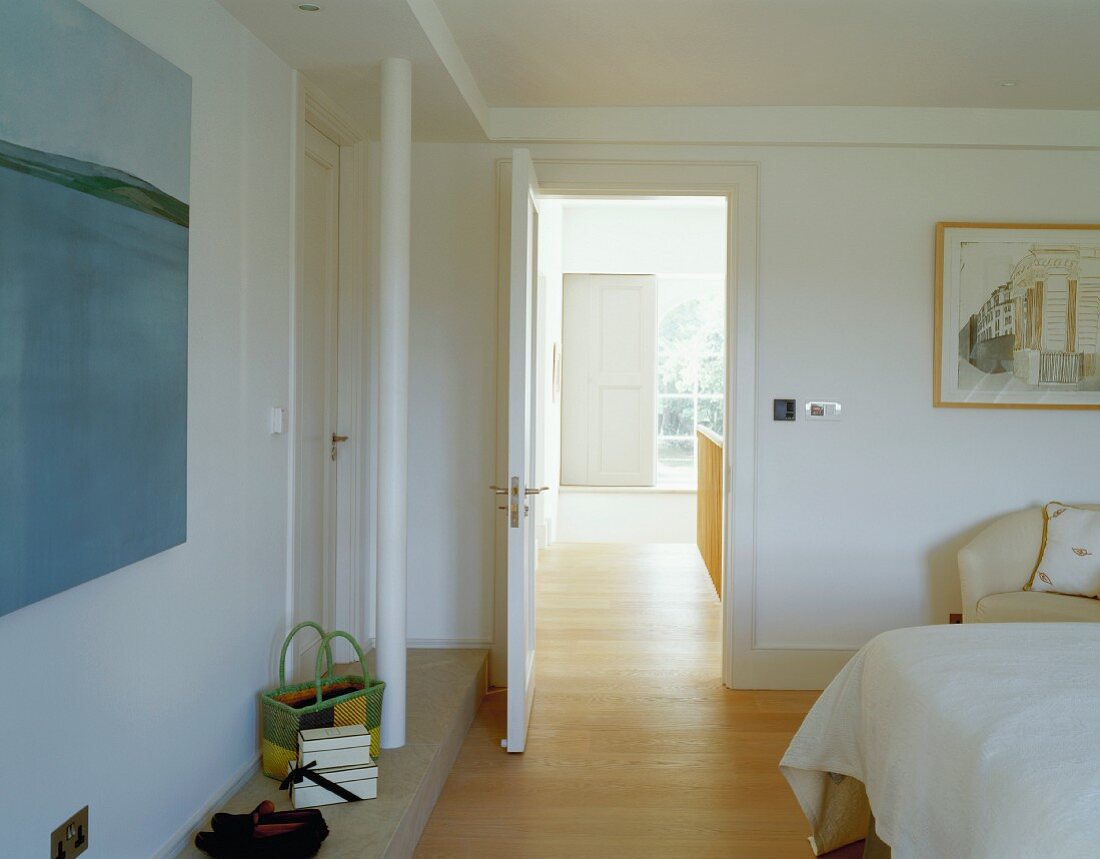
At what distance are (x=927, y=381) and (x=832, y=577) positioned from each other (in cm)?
93

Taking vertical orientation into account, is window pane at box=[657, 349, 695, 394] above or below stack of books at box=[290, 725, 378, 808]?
above

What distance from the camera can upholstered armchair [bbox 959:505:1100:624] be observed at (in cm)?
368

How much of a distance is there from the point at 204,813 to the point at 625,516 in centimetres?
634

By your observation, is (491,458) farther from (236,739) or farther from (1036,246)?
(1036,246)

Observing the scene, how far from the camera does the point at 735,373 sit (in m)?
4.13

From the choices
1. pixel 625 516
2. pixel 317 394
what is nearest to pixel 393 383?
pixel 317 394

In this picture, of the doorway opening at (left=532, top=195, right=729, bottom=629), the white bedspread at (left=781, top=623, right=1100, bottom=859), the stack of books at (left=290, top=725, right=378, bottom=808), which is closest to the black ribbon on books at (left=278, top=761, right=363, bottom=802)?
the stack of books at (left=290, top=725, right=378, bottom=808)

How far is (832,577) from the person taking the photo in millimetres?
4176

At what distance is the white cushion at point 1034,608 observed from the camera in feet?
11.5

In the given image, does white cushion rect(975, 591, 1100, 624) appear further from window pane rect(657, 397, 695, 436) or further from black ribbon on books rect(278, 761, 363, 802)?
window pane rect(657, 397, 695, 436)

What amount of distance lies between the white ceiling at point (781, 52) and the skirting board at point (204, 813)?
2.33 metres

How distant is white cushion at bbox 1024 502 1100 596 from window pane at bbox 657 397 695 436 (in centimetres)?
565

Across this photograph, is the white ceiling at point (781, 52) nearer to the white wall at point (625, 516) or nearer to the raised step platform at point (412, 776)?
the raised step platform at point (412, 776)

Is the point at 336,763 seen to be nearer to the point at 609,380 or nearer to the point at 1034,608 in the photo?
the point at 1034,608
